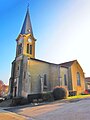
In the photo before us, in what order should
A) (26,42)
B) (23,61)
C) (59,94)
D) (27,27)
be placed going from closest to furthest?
1. (59,94)
2. (23,61)
3. (26,42)
4. (27,27)

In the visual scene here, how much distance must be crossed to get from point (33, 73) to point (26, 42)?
26.5ft

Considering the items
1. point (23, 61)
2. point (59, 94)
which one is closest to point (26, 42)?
point (23, 61)

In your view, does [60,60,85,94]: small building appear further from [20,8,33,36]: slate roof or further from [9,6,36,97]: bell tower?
[20,8,33,36]: slate roof

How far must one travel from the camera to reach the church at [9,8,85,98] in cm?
2752

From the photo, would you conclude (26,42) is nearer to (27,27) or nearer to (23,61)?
(27,27)

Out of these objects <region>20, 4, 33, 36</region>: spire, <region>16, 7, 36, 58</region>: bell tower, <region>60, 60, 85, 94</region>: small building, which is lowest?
<region>60, 60, 85, 94</region>: small building

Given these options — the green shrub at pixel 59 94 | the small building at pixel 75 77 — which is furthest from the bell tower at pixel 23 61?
the small building at pixel 75 77

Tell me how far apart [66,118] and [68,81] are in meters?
24.9

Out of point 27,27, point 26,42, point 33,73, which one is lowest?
point 33,73

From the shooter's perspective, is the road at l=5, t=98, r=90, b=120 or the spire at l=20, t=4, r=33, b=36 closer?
the road at l=5, t=98, r=90, b=120

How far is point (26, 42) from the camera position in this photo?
32.9m

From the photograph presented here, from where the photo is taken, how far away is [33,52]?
33.8 meters

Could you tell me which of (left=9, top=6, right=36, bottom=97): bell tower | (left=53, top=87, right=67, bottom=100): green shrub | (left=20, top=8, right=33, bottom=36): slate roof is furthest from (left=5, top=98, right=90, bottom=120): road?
(left=20, top=8, right=33, bottom=36): slate roof

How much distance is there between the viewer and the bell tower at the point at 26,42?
3216 cm
